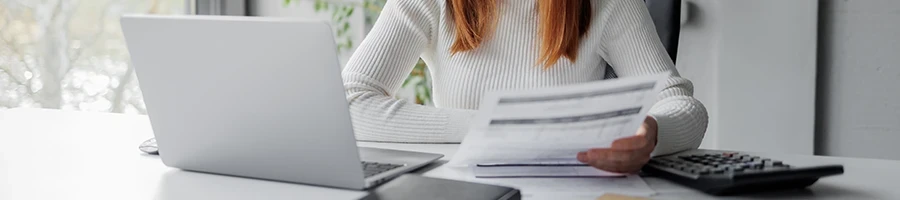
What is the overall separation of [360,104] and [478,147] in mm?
410

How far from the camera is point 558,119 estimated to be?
0.81 metres

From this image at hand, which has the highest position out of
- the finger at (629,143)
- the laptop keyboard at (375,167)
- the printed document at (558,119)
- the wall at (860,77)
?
the printed document at (558,119)

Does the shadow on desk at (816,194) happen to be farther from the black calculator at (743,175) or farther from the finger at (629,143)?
the finger at (629,143)

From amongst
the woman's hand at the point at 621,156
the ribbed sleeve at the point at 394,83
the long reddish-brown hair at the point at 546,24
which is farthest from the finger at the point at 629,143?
the long reddish-brown hair at the point at 546,24

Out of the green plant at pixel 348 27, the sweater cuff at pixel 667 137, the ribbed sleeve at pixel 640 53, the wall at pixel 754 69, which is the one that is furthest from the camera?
the green plant at pixel 348 27

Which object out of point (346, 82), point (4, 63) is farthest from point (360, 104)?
point (4, 63)

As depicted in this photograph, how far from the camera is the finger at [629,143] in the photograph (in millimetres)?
877

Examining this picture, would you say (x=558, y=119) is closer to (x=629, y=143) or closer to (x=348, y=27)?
(x=629, y=143)

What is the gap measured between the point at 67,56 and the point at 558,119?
1884 mm

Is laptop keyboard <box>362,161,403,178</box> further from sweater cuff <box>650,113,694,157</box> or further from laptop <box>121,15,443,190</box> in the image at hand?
sweater cuff <box>650,113,694,157</box>

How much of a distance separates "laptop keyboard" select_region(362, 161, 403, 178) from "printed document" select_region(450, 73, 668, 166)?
8cm

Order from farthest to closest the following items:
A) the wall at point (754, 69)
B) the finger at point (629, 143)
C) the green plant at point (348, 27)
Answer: the green plant at point (348, 27)
the wall at point (754, 69)
the finger at point (629, 143)

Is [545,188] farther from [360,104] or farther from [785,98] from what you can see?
[785,98]

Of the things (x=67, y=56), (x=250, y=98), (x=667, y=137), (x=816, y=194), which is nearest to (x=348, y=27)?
(x=67, y=56)
